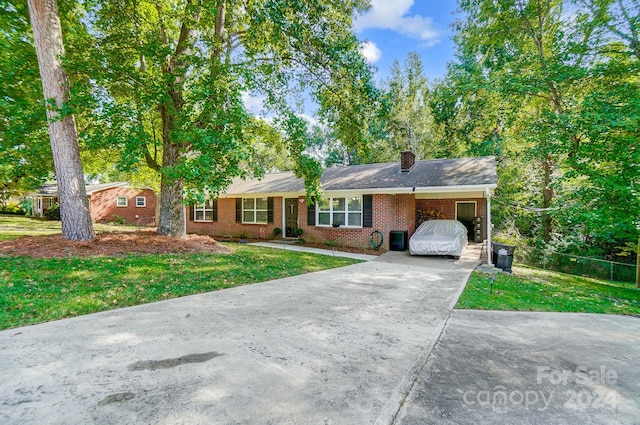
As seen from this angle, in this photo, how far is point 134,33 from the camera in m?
9.30

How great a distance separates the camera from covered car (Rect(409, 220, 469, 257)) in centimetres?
1052

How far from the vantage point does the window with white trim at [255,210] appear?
16.3m

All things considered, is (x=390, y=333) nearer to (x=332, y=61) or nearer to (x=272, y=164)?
(x=332, y=61)

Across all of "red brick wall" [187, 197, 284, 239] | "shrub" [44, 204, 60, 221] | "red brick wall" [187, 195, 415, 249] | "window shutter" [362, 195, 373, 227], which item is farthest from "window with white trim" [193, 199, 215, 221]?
"shrub" [44, 204, 60, 221]

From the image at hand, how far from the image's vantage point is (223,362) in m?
3.09

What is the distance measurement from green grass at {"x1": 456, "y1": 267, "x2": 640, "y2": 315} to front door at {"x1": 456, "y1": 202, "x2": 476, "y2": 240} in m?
7.63

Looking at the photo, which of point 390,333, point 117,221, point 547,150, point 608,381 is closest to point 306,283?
point 390,333

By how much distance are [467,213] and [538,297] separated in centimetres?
1011

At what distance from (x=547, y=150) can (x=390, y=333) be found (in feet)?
36.0

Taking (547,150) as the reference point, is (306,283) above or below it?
below

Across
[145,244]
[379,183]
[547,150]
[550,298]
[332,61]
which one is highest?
[332,61]

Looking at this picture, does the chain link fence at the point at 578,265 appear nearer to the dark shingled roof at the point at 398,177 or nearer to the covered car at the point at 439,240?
the covered car at the point at 439,240

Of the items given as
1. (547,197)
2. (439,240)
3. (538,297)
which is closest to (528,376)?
(538,297)

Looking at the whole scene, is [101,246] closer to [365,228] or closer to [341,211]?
[341,211]
